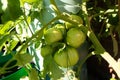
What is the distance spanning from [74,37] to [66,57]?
0.17 feet

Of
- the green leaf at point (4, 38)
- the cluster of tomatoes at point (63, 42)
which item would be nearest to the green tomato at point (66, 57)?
the cluster of tomatoes at point (63, 42)

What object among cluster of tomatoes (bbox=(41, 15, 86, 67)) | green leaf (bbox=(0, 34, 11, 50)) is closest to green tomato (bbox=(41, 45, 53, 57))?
cluster of tomatoes (bbox=(41, 15, 86, 67))

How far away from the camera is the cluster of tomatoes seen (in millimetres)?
692

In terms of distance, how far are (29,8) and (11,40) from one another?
10cm

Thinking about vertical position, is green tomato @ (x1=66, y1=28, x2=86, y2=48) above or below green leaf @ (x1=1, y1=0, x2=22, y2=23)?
below

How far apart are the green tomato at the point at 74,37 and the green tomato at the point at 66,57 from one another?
16 millimetres

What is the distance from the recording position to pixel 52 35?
2.26ft

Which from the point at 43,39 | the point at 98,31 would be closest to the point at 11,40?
the point at 43,39

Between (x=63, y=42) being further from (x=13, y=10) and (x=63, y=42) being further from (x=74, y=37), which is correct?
(x=13, y=10)

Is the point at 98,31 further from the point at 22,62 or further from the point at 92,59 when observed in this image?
the point at 22,62

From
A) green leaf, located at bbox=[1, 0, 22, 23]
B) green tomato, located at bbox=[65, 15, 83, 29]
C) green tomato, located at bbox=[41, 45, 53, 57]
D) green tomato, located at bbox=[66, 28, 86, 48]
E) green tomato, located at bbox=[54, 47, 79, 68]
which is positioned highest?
green leaf, located at bbox=[1, 0, 22, 23]

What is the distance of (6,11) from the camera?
62cm

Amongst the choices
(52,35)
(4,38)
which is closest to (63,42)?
(52,35)

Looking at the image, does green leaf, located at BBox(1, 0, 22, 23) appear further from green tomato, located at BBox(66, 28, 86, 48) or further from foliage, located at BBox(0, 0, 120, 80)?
green tomato, located at BBox(66, 28, 86, 48)
